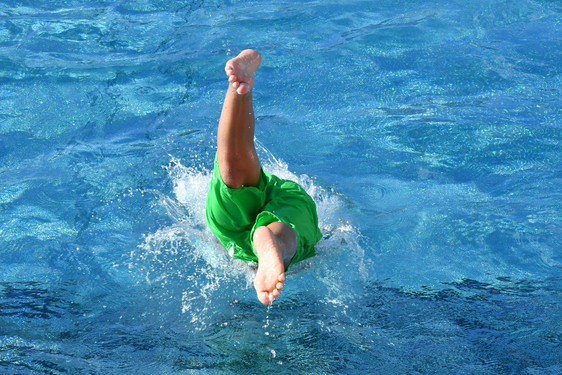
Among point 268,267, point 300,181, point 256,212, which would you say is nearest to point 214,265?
point 256,212

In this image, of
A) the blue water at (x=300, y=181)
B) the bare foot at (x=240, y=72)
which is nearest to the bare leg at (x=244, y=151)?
the bare foot at (x=240, y=72)

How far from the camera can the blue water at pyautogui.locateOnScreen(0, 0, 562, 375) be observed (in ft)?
10.6

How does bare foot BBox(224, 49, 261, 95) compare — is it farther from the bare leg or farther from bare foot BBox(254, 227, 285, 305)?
bare foot BBox(254, 227, 285, 305)

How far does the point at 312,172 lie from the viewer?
182 inches

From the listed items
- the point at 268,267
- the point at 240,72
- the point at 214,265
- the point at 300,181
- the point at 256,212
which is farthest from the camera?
the point at 300,181

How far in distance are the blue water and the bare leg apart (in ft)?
1.88

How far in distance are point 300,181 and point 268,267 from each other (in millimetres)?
1899

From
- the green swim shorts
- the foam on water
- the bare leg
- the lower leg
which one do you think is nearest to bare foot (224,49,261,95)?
the bare leg

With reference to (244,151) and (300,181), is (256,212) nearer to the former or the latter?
(244,151)

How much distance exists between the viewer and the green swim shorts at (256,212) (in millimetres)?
3297

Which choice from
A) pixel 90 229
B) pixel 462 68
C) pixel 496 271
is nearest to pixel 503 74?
pixel 462 68

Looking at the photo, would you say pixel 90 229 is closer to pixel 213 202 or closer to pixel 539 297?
pixel 213 202

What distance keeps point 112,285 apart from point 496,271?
7.19 feet

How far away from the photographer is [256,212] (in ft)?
11.5
